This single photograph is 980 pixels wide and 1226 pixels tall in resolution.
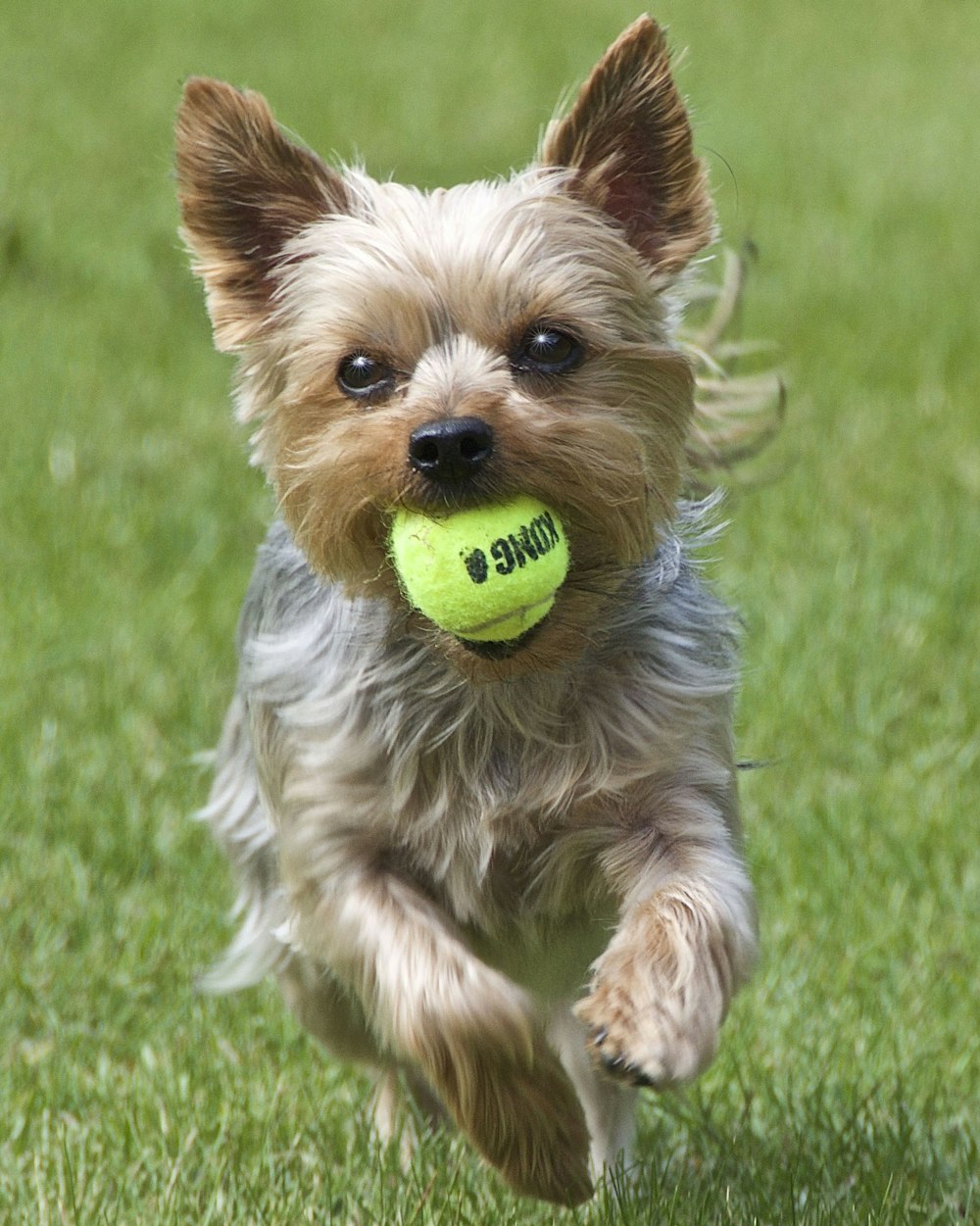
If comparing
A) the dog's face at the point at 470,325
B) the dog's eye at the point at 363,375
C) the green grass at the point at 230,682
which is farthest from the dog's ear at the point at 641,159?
the dog's eye at the point at 363,375

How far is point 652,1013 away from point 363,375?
118 centimetres

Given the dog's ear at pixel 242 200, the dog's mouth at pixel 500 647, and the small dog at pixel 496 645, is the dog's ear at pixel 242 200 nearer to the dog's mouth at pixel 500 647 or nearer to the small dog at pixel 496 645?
the small dog at pixel 496 645

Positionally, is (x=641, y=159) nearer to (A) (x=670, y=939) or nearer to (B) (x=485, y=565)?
(B) (x=485, y=565)

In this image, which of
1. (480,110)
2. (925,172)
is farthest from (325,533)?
(480,110)

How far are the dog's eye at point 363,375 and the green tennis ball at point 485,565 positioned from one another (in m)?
0.27

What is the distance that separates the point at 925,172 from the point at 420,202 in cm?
784

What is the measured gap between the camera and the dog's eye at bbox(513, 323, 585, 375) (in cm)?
342

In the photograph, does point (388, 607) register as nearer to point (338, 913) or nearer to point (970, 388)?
point (338, 913)

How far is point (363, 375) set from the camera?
3.47 meters

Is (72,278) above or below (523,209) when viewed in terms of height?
below

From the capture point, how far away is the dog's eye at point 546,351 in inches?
135

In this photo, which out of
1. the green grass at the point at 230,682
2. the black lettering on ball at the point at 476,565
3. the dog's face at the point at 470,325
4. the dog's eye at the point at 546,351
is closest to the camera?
the black lettering on ball at the point at 476,565

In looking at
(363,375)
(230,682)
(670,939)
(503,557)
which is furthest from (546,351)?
(230,682)

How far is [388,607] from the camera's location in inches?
143
